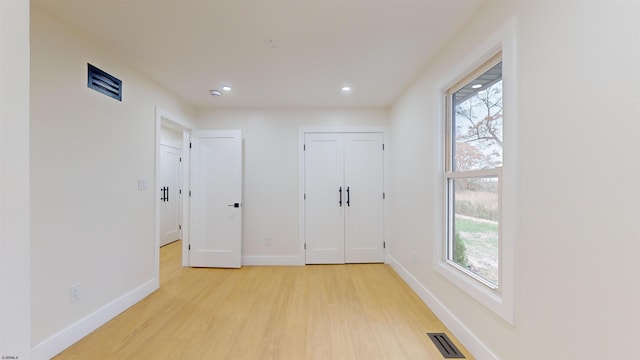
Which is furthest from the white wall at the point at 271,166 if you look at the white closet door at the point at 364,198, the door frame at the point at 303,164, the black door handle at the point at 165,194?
the black door handle at the point at 165,194

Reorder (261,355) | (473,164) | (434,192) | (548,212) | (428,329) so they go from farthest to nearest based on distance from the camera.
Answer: (434,192) → (428,329) → (473,164) → (261,355) → (548,212)

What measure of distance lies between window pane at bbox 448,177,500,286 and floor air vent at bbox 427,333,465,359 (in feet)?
1.89

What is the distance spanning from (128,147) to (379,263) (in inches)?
140

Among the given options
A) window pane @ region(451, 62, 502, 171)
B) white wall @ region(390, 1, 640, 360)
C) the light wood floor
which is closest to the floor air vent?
the light wood floor

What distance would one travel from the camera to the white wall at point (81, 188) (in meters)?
1.80

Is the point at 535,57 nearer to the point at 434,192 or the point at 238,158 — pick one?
the point at 434,192

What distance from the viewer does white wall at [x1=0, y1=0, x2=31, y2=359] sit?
678mm

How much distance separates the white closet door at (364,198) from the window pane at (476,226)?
1735 mm

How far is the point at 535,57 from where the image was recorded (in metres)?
1.35

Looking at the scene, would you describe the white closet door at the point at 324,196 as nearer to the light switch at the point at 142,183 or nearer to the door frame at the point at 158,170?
the door frame at the point at 158,170

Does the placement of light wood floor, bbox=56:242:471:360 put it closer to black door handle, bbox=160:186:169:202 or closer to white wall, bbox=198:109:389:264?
white wall, bbox=198:109:389:264

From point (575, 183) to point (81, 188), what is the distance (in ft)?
10.5

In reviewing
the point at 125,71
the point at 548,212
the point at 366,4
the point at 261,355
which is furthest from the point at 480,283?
the point at 125,71

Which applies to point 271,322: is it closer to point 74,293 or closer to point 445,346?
point 445,346
